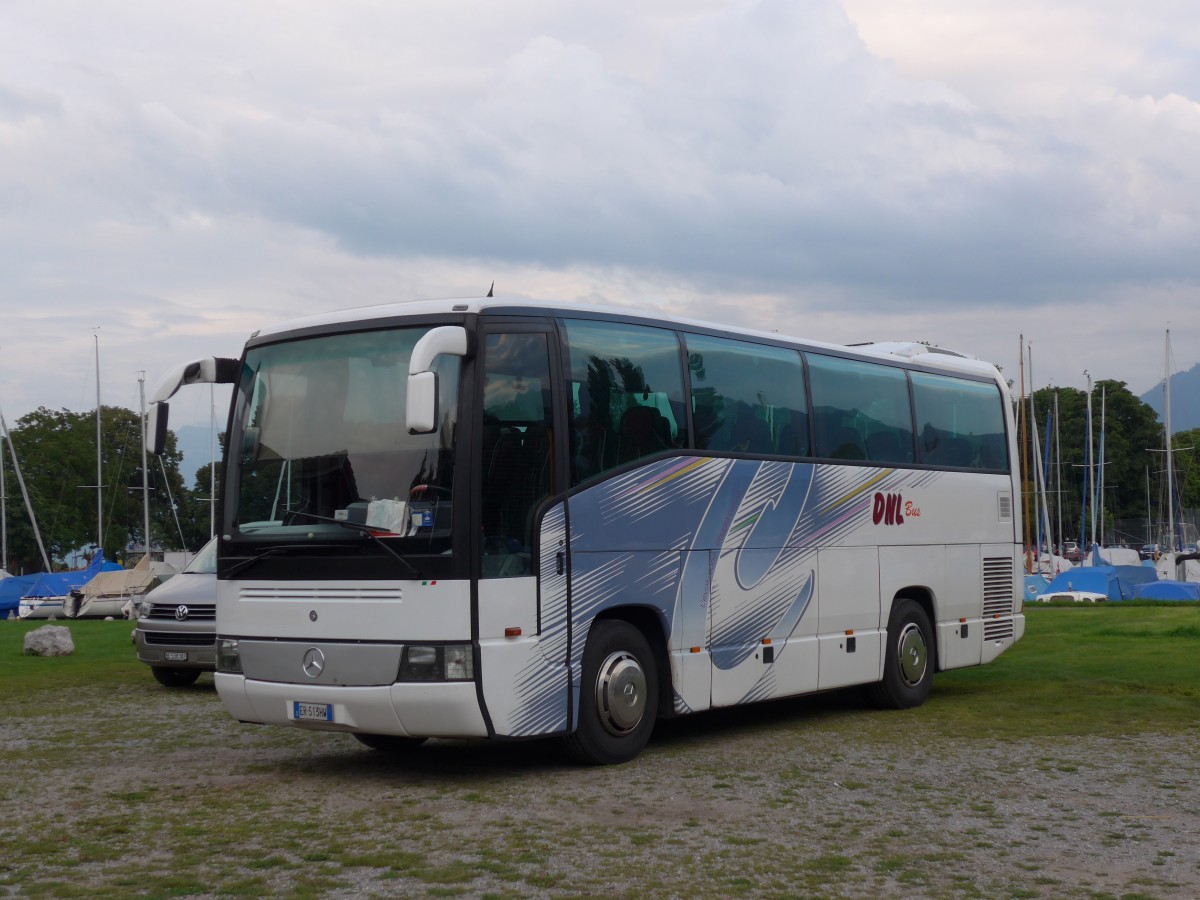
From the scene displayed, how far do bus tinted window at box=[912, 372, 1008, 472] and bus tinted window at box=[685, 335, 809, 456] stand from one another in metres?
2.54

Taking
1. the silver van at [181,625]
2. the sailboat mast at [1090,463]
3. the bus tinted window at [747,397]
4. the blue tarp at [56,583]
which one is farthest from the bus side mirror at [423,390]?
the sailboat mast at [1090,463]

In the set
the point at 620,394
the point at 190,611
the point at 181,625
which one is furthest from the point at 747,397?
the point at 181,625

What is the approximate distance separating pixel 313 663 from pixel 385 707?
737 mm

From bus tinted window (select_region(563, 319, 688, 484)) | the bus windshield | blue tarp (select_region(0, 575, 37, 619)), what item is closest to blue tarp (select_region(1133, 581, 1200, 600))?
bus tinted window (select_region(563, 319, 688, 484))

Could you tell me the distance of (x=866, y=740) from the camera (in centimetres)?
1263

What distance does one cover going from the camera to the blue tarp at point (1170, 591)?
4272 centimetres

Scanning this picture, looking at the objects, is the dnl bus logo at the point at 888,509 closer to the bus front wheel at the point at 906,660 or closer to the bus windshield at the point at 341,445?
the bus front wheel at the point at 906,660

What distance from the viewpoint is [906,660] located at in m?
15.4

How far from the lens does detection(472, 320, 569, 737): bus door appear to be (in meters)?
10.2

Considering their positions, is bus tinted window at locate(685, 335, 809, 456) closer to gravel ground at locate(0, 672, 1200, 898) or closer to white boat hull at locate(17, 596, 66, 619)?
gravel ground at locate(0, 672, 1200, 898)

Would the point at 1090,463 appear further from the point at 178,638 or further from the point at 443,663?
the point at 443,663

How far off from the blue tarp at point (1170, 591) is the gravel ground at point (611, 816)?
107ft

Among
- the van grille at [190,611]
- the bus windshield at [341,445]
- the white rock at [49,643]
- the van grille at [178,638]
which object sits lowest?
the white rock at [49,643]

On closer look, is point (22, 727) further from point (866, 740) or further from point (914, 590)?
point (914, 590)
